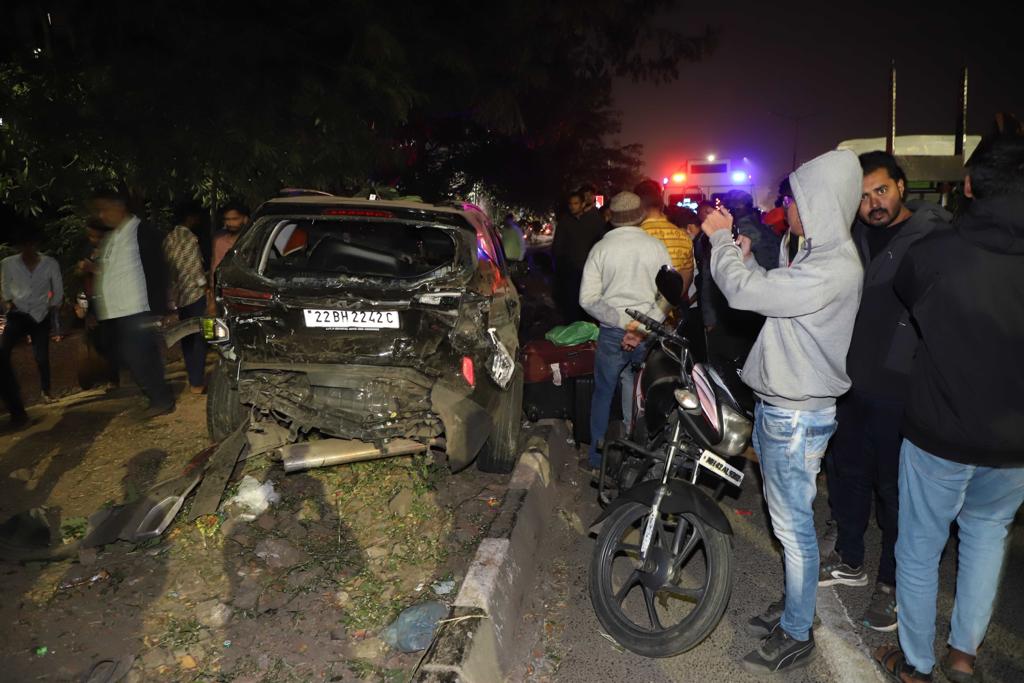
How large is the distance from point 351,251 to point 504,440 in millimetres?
1858

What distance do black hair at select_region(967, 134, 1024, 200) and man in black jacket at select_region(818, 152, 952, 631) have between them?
86 centimetres

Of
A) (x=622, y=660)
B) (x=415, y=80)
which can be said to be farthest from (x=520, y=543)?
(x=415, y=80)

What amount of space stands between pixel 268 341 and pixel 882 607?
3868 millimetres

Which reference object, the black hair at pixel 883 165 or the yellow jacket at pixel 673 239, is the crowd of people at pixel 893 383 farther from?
the yellow jacket at pixel 673 239

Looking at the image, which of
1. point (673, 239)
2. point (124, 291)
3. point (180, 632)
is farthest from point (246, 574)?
point (673, 239)

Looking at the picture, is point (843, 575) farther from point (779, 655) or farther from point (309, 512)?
point (309, 512)

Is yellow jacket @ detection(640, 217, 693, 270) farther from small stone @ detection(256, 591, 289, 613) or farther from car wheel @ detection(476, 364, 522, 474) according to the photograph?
small stone @ detection(256, 591, 289, 613)

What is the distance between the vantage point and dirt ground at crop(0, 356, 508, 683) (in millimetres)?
3379

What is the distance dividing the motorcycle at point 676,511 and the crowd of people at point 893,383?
19 cm

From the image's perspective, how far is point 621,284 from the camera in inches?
202

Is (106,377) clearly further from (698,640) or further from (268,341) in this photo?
(698,640)

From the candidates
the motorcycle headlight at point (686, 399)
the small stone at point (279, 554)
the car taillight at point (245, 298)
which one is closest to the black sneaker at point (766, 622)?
the motorcycle headlight at point (686, 399)

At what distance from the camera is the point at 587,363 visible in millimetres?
6188

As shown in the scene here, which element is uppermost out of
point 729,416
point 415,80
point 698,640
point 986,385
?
point 415,80
